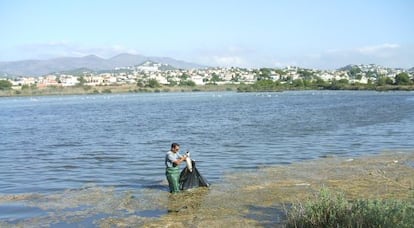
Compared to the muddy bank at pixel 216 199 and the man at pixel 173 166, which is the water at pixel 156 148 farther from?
the man at pixel 173 166

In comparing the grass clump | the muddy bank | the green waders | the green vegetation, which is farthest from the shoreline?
the grass clump

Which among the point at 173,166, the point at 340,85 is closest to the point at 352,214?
the point at 173,166

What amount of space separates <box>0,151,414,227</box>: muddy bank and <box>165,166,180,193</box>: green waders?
10.6 inches

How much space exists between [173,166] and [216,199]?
162cm

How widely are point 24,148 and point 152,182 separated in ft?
49.7

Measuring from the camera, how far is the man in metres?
14.7

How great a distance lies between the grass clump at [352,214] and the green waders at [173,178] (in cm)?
518

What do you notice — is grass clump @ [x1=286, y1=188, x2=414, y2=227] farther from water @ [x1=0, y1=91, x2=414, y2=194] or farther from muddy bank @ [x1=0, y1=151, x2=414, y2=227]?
water @ [x1=0, y1=91, x2=414, y2=194]

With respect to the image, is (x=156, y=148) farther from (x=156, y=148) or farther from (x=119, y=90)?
(x=119, y=90)

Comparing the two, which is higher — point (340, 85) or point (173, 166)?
point (173, 166)

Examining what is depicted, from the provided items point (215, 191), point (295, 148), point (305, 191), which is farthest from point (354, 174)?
point (295, 148)

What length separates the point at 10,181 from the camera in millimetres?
18438

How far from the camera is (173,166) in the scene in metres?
14.7

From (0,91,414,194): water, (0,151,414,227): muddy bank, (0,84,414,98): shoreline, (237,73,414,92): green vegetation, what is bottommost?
(0,84,414,98): shoreline
